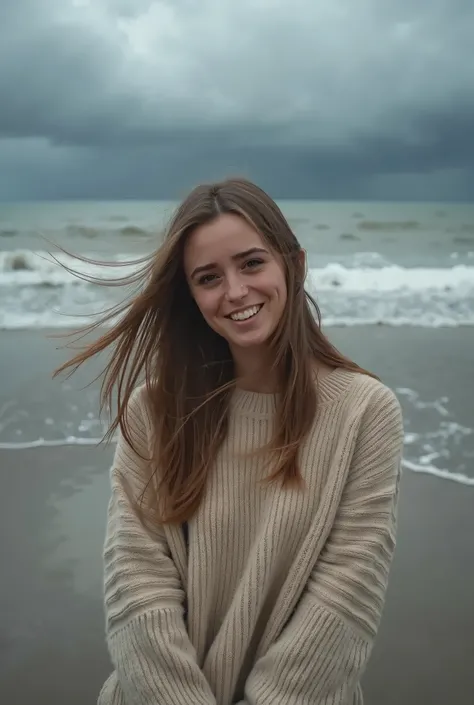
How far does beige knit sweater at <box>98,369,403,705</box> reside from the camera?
1.19 m

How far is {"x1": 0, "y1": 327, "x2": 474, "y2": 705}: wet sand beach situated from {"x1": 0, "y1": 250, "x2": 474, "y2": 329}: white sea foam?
141 centimetres

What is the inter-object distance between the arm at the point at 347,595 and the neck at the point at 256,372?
0.22 metres

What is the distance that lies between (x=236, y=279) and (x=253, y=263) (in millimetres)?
50

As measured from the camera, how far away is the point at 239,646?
4.10 ft

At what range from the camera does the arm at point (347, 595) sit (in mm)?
1181

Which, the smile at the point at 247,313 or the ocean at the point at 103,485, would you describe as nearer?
the smile at the point at 247,313

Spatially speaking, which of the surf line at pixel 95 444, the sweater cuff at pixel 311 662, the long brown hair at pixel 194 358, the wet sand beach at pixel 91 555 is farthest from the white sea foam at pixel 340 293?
the sweater cuff at pixel 311 662

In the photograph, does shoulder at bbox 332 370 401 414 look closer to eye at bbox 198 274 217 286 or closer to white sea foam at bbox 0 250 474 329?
eye at bbox 198 274 217 286

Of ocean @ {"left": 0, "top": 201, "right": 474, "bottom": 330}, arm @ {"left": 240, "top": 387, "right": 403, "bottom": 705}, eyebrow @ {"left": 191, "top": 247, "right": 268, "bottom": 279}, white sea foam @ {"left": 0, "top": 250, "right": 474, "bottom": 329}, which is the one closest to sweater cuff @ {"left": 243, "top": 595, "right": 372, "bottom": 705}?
arm @ {"left": 240, "top": 387, "right": 403, "bottom": 705}

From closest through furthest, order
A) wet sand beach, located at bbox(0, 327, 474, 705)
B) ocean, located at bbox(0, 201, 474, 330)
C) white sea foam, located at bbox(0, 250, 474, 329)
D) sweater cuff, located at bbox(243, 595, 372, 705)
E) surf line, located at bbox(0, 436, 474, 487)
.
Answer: sweater cuff, located at bbox(243, 595, 372, 705)
wet sand beach, located at bbox(0, 327, 474, 705)
surf line, located at bbox(0, 436, 474, 487)
white sea foam, located at bbox(0, 250, 474, 329)
ocean, located at bbox(0, 201, 474, 330)

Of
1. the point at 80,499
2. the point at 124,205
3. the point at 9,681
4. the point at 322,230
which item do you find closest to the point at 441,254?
the point at 322,230

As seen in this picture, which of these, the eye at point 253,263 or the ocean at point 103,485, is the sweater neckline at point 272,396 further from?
the ocean at point 103,485

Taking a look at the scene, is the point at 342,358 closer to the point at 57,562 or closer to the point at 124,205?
the point at 57,562

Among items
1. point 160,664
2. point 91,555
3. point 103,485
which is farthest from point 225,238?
point 103,485
